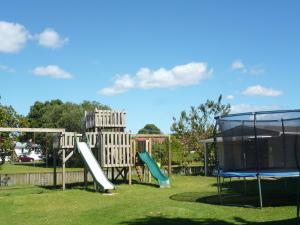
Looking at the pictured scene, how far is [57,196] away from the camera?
1784 cm

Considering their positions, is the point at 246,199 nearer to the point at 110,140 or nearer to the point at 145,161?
the point at 145,161

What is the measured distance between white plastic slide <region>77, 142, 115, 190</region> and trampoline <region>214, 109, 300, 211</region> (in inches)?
318

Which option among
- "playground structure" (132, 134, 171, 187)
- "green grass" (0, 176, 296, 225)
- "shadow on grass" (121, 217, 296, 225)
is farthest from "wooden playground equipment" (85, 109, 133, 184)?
"shadow on grass" (121, 217, 296, 225)

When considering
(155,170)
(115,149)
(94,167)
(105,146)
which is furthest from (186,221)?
(115,149)

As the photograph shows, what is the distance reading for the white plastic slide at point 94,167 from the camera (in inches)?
780

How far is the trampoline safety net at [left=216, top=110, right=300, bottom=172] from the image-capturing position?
11.4m

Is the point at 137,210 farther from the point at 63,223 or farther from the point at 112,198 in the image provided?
the point at 112,198

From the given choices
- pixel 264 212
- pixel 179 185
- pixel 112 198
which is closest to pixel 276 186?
pixel 179 185

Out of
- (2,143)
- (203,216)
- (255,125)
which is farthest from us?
(2,143)

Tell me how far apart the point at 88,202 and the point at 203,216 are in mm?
5906

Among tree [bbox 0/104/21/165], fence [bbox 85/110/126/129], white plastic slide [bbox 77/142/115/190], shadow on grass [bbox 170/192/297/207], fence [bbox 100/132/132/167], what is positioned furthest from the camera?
tree [bbox 0/104/21/165]

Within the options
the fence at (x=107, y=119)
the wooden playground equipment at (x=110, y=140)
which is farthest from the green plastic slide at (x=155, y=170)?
the fence at (x=107, y=119)

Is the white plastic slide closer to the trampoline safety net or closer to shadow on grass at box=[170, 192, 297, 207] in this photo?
shadow on grass at box=[170, 192, 297, 207]

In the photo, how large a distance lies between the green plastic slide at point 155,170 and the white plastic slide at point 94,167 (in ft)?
8.48
